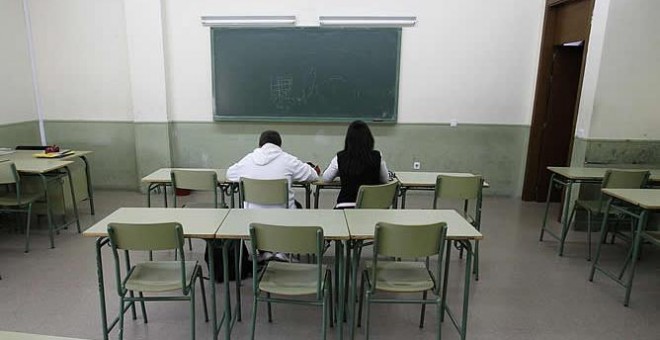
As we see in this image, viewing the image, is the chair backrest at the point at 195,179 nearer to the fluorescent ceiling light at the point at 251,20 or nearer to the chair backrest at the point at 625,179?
the fluorescent ceiling light at the point at 251,20

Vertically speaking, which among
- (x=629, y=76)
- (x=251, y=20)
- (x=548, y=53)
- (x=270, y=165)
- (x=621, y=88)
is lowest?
(x=270, y=165)

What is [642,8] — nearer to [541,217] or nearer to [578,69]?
[578,69]

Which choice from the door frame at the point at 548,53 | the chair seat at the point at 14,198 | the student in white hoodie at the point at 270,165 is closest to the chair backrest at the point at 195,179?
the student in white hoodie at the point at 270,165

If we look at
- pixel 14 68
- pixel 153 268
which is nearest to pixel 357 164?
pixel 153 268

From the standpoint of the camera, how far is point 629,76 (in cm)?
401

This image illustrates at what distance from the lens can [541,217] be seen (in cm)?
479

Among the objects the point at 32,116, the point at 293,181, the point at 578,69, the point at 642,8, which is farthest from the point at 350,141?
the point at 32,116

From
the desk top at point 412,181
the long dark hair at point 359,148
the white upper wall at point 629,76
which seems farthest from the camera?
the white upper wall at point 629,76

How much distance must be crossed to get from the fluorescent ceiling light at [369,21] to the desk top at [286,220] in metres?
3.27

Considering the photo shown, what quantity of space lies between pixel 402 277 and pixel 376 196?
27.9 inches

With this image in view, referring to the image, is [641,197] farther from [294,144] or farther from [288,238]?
[294,144]

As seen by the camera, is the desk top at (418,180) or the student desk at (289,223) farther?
the desk top at (418,180)

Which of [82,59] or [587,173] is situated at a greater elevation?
[82,59]

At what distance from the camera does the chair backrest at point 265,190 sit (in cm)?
291
